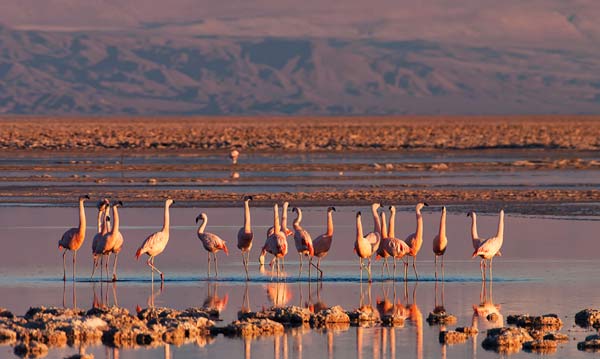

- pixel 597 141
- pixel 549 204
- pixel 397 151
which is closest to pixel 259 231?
pixel 549 204

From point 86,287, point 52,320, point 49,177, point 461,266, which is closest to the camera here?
point 52,320

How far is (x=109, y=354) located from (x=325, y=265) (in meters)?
7.29

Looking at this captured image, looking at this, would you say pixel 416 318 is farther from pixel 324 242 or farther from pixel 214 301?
pixel 324 242

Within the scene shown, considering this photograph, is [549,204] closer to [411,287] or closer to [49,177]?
[411,287]

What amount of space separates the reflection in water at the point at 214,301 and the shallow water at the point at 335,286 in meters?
0.02

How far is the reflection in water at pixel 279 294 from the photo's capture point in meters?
15.6

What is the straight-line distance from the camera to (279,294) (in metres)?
16.4

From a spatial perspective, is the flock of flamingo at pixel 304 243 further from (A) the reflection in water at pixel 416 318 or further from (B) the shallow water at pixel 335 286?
(A) the reflection in water at pixel 416 318

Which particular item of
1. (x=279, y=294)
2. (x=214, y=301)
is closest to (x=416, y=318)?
(x=279, y=294)

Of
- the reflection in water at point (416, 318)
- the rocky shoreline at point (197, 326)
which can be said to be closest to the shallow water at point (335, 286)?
the reflection in water at point (416, 318)

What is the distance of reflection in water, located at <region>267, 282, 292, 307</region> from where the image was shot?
1561 centimetres

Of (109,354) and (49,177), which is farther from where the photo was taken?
(49,177)

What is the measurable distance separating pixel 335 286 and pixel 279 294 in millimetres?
1007

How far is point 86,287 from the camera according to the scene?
1688 centimetres
